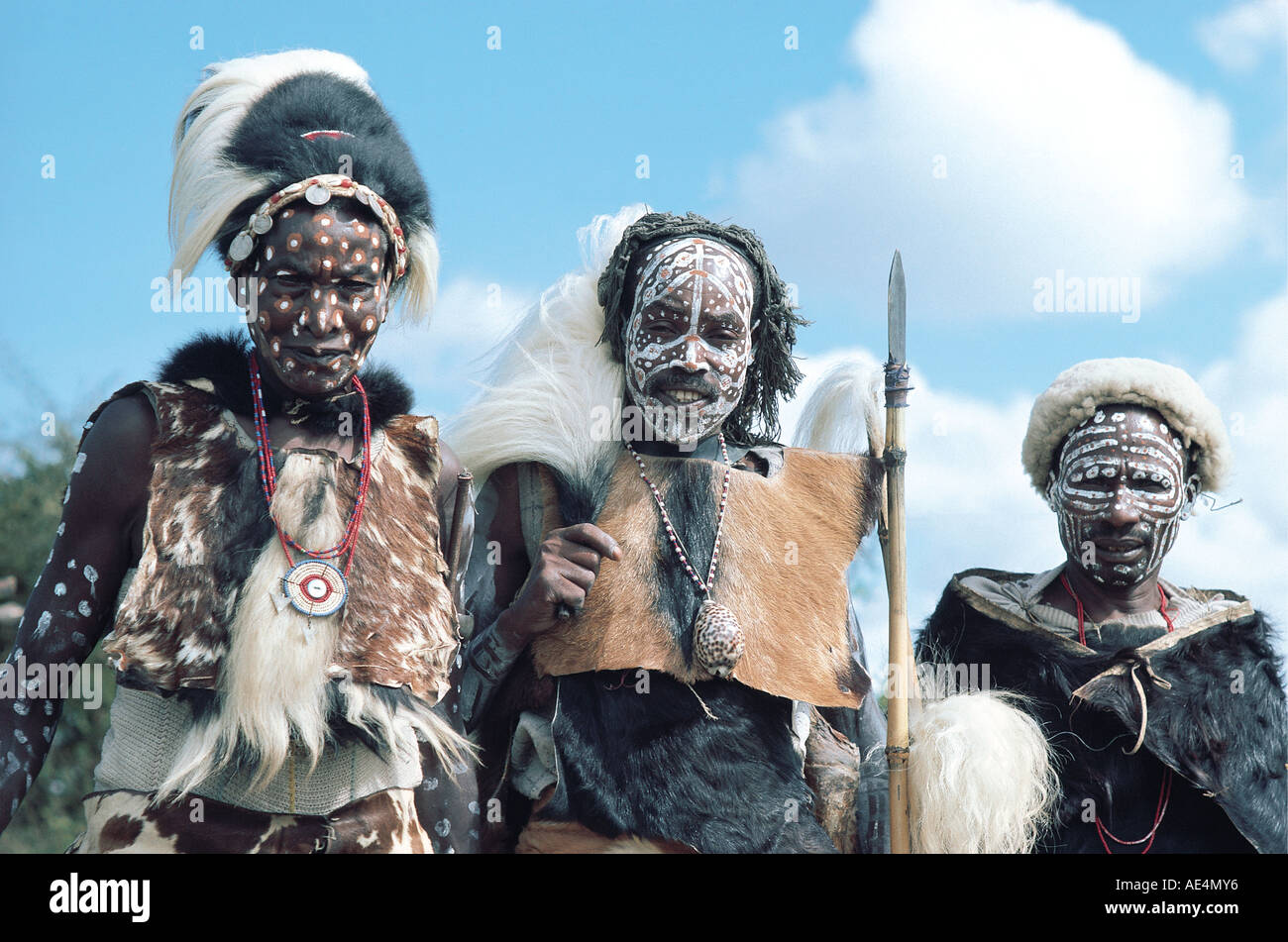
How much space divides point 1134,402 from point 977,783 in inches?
49.1

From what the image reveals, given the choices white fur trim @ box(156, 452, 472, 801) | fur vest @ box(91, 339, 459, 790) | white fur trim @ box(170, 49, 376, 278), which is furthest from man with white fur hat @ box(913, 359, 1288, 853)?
white fur trim @ box(170, 49, 376, 278)

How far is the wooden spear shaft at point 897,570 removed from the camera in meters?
3.87

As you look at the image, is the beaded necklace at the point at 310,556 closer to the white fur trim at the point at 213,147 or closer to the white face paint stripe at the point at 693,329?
the white fur trim at the point at 213,147

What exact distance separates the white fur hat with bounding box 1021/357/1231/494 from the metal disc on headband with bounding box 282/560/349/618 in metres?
2.22

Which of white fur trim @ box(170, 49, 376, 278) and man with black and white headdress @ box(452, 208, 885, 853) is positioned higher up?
white fur trim @ box(170, 49, 376, 278)

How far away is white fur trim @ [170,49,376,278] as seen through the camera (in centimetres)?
346

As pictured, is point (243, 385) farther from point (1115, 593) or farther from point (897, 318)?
point (1115, 593)

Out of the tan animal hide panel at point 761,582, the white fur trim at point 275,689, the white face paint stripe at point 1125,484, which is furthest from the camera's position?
the white face paint stripe at point 1125,484

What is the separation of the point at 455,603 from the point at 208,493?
2.40ft

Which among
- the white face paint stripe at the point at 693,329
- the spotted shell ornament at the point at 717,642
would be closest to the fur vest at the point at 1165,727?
the spotted shell ornament at the point at 717,642

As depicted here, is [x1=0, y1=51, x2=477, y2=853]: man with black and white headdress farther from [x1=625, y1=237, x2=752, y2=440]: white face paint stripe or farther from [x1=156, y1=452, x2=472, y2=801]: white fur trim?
Answer: [x1=625, y1=237, x2=752, y2=440]: white face paint stripe

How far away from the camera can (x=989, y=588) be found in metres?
4.39

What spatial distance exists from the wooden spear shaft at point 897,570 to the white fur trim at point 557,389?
0.79 meters
